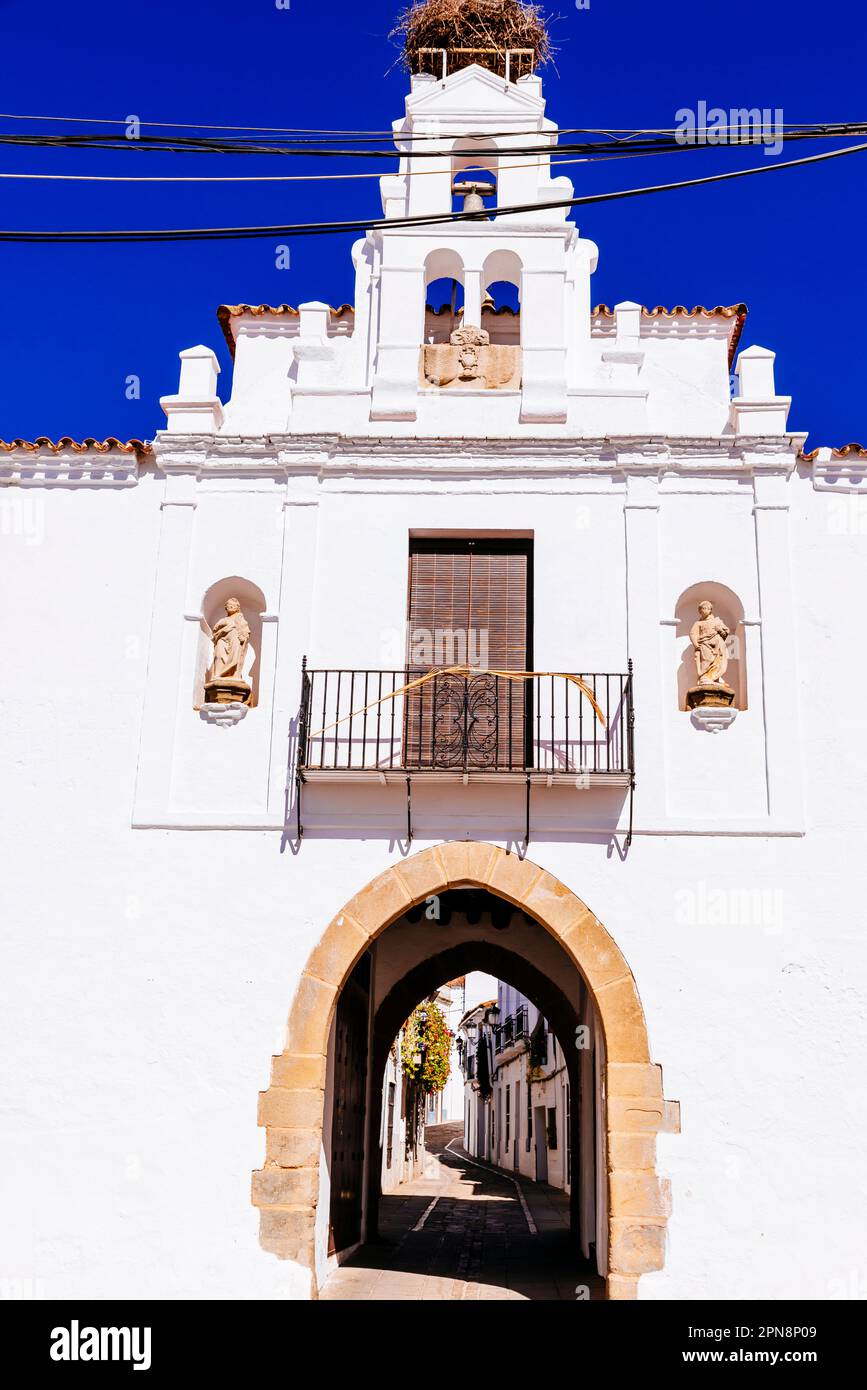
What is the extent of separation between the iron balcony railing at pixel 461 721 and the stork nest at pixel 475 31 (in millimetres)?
5575

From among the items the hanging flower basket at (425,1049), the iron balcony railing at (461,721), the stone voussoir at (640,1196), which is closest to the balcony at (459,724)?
the iron balcony railing at (461,721)

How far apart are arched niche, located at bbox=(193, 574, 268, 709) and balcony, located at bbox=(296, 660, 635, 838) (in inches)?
22.6

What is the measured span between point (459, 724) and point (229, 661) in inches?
67.0

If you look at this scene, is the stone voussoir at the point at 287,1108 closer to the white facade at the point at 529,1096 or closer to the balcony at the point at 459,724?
the balcony at the point at 459,724

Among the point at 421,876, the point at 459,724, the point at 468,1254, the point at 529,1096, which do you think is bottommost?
the point at 468,1254

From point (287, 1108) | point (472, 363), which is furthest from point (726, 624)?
point (287, 1108)

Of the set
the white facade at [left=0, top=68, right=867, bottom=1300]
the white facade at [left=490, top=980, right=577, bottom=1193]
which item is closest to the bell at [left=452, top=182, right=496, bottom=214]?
the white facade at [left=0, top=68, right=867, bottom=1300]

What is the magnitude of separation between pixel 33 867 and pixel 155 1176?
2.21m

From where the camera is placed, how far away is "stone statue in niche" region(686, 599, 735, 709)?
891 cm

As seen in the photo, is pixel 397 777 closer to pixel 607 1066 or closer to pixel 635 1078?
pixel 607 1066

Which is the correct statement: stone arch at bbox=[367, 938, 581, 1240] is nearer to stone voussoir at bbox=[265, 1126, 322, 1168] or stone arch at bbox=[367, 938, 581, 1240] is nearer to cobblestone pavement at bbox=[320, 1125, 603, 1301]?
cobblestone pavement at bbox=[320, 1125, 603, 1301]

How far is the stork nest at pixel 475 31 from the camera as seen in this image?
10.9 meters

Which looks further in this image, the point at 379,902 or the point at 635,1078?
the point at 379,902

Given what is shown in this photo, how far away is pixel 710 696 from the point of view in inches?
351
